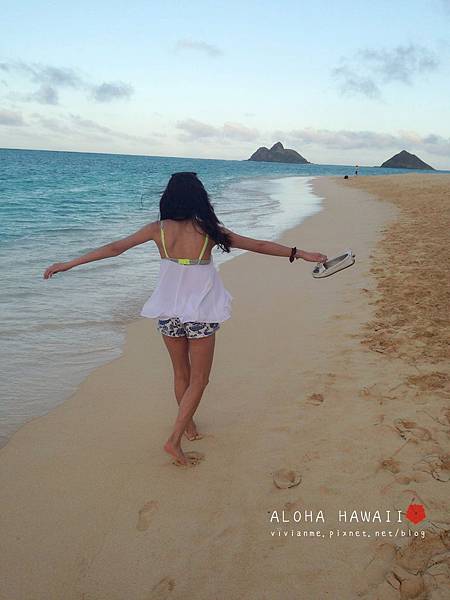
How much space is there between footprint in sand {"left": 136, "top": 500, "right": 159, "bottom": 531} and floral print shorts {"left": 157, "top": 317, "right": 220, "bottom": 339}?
101 centimetres

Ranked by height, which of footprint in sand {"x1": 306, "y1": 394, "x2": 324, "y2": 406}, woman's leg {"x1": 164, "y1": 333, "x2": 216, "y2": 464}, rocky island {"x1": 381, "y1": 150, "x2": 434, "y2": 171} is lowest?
footprint in sand {"x1": 306, "y1": 394, "x2": 324, "y2": 406}

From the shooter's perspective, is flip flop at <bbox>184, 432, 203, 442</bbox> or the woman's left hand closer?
the woman's left hand

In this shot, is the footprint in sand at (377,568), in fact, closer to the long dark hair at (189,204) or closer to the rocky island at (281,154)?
the long dark hair at (189,204)

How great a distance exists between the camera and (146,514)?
257 centimetres

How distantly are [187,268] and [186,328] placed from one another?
1.26 feet

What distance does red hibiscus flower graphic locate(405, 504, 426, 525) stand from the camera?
7.87ft

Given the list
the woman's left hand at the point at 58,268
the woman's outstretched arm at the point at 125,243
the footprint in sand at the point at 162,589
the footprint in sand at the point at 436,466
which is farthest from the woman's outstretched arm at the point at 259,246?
the footprint in sand at the point at 162,589

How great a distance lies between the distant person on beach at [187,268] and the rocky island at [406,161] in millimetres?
178802

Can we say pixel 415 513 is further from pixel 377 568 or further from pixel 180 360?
pixel 180 360

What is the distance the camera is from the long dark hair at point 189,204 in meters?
2.62

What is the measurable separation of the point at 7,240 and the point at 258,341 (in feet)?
30.1

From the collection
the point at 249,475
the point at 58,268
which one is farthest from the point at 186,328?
the point at 249,475

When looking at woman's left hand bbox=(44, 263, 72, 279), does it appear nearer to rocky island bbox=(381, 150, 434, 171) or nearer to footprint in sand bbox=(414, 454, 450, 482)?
footprint in sand bbox=(414, 454, 450, 482)

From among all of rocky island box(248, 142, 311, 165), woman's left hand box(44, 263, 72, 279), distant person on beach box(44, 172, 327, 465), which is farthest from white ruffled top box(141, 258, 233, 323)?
rocky island box(248, 142, 311, 165)
